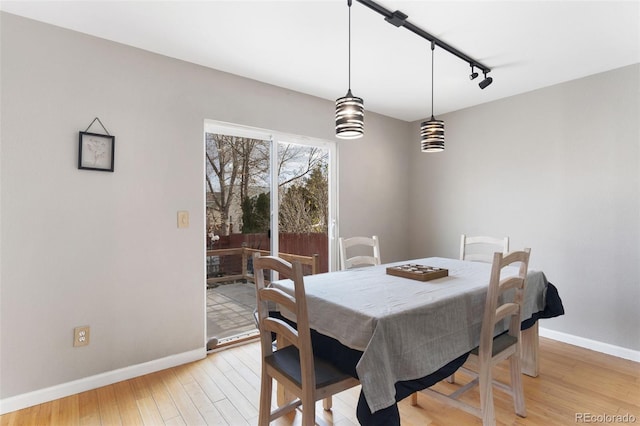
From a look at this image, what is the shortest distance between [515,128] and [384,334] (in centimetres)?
302

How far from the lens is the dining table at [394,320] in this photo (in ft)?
4.28

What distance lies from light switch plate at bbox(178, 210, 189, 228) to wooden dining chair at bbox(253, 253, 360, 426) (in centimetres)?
127

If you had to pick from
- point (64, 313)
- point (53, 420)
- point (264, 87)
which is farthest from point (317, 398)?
point (264, 87)

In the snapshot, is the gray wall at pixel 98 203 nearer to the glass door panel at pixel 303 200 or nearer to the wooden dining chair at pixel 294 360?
the glass door panel at pixel 303 200

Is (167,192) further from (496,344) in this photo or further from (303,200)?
(496,344)

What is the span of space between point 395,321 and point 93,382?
217 centimetres

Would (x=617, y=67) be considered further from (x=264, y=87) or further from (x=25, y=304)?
(x=25, y=304)

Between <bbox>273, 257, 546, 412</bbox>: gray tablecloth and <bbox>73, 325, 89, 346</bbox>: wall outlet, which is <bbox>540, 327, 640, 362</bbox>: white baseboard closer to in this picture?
<bbox>273, 257, 546, 412</bbox>: gray tablecloth

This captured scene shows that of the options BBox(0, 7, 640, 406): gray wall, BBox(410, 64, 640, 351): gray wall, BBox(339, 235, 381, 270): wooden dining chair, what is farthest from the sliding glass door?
→ BBox(410, 64, 640, 351): gray wall

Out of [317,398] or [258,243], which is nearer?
[317,398]

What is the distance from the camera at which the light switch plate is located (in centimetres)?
265

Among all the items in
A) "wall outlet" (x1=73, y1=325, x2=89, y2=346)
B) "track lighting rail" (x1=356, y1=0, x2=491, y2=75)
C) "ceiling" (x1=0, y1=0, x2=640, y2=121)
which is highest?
"ceiling" (x1=0, y1=0, x2=640, y2=121)

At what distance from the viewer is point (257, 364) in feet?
8.61

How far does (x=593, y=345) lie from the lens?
2.93 metres
